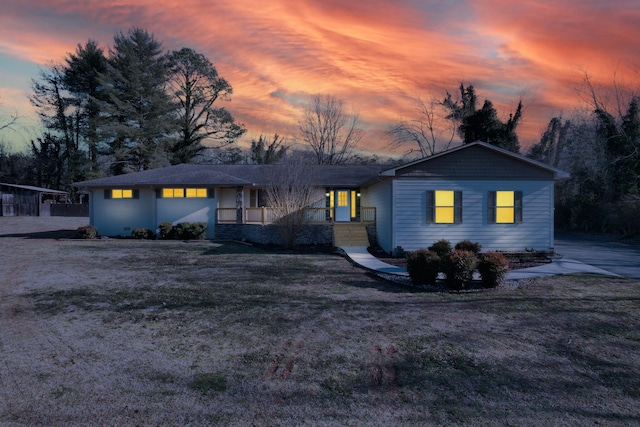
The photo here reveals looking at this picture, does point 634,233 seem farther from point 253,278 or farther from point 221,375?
point 221,375

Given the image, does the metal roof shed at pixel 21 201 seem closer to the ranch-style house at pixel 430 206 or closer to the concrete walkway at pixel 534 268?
the ranch-style house at pixel 430 206

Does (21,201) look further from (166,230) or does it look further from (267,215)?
(267,215)

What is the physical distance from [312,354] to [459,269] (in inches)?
199

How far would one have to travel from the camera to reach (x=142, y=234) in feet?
66.1

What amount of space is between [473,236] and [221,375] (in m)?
12.7

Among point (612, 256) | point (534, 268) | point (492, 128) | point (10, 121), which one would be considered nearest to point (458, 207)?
point (534, 268)

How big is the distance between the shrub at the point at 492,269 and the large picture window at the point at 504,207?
6492mm

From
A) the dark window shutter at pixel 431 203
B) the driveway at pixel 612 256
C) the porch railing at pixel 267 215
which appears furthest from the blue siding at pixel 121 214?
the driveway at pixel 612 256

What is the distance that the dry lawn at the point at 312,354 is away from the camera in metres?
3.53

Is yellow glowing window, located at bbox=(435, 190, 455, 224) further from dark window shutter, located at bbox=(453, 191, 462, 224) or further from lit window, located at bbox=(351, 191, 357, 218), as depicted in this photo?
lit window, located at bbox=(351, 191, 357, 218)

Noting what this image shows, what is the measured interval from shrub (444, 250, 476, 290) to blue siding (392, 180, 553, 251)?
573 cm

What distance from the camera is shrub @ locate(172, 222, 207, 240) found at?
64.6 ft

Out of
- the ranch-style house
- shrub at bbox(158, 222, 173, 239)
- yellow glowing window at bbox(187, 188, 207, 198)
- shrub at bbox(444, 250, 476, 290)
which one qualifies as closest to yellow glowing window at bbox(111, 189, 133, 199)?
the ranch-style house

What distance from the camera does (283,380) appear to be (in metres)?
4.13
